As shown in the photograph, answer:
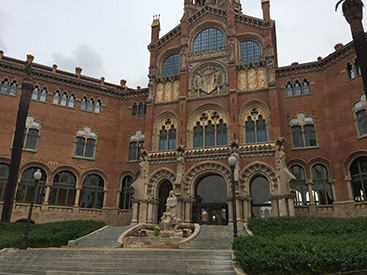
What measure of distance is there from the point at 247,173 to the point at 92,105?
60.6ft

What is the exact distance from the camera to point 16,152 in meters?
26.4

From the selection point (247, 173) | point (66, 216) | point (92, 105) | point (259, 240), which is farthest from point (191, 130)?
point (259, 240)

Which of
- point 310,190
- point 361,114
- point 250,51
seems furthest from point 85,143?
point 361,114

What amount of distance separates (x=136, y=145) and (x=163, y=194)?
704 cm

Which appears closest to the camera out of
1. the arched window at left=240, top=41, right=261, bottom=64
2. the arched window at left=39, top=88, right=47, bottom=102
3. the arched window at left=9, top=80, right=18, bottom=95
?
the arched window at left=240, top=41, right=261, bottom=64

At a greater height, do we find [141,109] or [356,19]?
[356,19]

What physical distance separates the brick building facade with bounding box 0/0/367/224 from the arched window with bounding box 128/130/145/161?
0.15m

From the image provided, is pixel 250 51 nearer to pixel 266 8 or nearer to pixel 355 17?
pixel 266 8

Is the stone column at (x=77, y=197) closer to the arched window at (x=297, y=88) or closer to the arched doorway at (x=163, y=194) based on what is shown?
the arched doorway at (x=163, y=194)

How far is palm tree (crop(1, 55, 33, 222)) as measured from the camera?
981 inches

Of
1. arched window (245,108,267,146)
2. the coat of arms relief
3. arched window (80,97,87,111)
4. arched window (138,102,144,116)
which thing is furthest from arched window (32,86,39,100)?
arched window (245,108,267,146)

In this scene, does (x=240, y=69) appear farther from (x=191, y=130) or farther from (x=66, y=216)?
(x=66, y=216)

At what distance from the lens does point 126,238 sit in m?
20.3

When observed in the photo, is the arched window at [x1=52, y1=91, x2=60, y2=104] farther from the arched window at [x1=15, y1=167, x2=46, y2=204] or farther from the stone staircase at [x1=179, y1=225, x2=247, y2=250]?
the stone staircase at [x1=179, y1=225, x2=247, y2=250]
